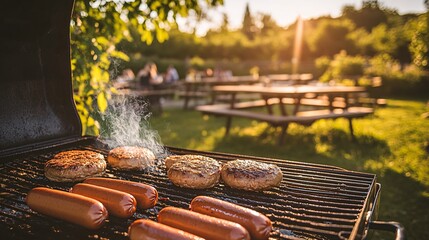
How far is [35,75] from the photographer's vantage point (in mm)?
3549

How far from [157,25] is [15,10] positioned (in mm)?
1980

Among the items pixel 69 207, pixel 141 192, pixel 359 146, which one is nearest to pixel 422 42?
pixel 359 146

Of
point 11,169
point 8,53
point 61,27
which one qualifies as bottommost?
point 11,169

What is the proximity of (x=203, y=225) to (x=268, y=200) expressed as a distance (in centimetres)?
87

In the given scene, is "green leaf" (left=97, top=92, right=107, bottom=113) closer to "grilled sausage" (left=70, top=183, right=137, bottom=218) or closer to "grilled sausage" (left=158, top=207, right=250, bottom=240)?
"grilled sausage" (left=70, top=183, right=137, bottom=218)

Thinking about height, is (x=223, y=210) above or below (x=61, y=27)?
below

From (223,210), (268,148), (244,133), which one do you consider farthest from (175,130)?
(223,210)

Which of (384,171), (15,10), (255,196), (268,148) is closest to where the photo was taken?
(255,196)

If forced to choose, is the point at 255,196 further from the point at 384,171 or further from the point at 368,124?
the point at 368,124

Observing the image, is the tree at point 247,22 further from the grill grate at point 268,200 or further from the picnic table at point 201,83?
the grill grate at point 268,200

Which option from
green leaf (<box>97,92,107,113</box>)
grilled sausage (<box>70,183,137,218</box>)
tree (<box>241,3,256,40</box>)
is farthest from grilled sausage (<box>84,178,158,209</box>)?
tree (<box>241,3,256,40</box>)

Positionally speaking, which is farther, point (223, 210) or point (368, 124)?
point (368, 124)

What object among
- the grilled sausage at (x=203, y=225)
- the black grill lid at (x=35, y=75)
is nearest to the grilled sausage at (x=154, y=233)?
the grilled sausage at (x=203, y=225)

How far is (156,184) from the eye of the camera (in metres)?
2.88
